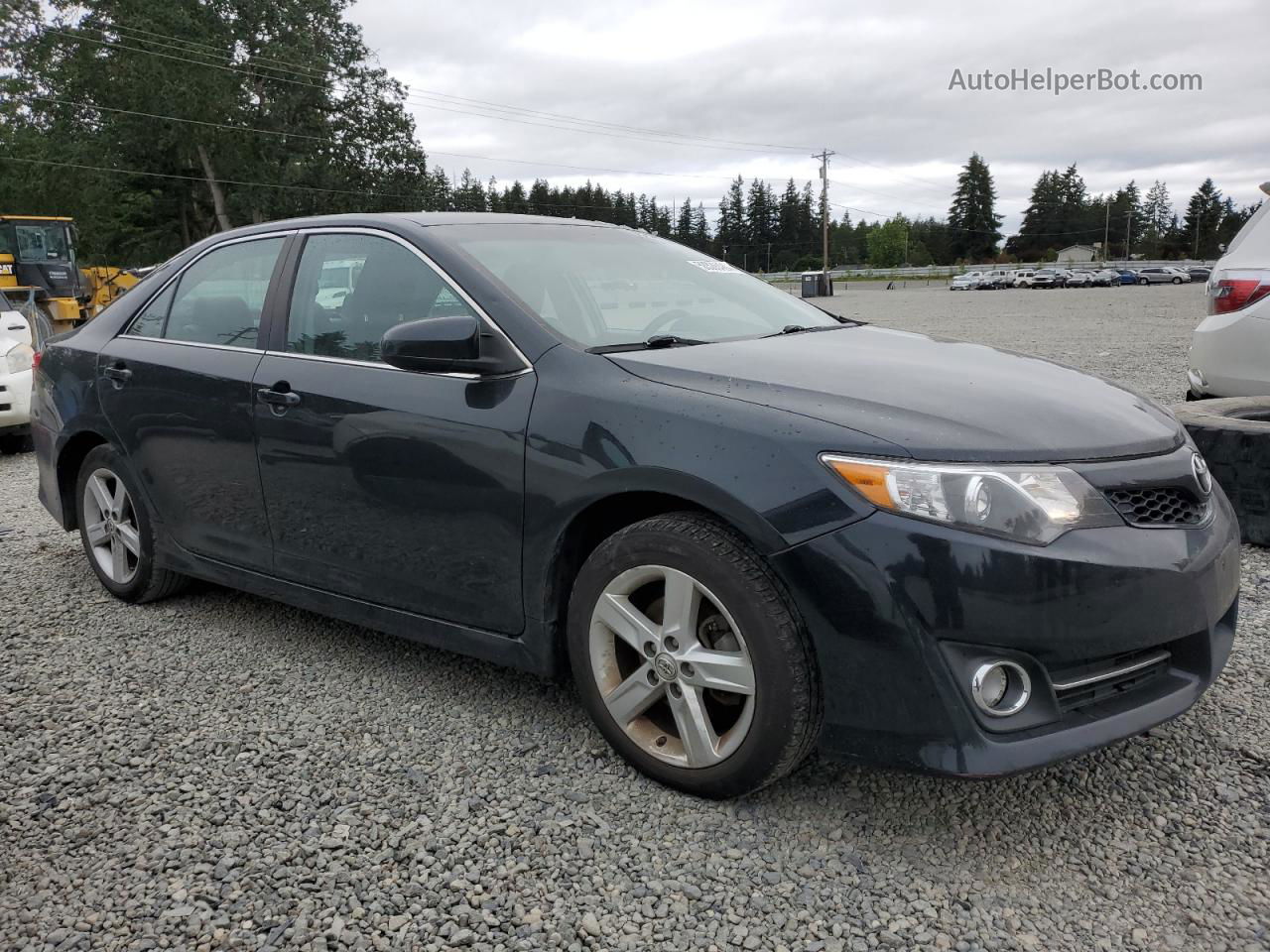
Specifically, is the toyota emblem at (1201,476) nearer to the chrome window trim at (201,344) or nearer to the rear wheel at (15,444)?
the chrome window trim at (201,344)

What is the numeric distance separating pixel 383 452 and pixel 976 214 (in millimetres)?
133725

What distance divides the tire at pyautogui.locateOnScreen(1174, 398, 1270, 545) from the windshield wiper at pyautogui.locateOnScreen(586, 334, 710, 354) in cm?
254

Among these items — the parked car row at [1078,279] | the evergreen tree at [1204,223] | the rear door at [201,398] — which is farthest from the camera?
the evergreen tree at [1204,223]

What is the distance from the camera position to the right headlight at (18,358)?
333 inches

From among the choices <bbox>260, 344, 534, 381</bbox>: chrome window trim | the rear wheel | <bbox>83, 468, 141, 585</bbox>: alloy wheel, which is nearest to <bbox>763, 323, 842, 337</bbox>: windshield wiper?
<bbox>260, 344, 534, 381</bbox>: chrome window trim

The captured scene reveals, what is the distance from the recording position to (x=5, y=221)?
22.0 meters

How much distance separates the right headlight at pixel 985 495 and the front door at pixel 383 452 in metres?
1.01

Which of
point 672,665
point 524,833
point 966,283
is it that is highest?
point 672,665

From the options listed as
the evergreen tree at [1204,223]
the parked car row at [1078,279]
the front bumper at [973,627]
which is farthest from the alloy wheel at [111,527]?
the evergreen tree at [1204,223]

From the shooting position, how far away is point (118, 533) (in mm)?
4273

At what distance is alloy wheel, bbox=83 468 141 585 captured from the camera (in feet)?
13.9

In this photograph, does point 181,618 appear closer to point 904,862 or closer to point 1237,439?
point 904,862

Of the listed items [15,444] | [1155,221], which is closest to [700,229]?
[1155,221]

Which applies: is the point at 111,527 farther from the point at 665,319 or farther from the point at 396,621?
the point at 665,319
